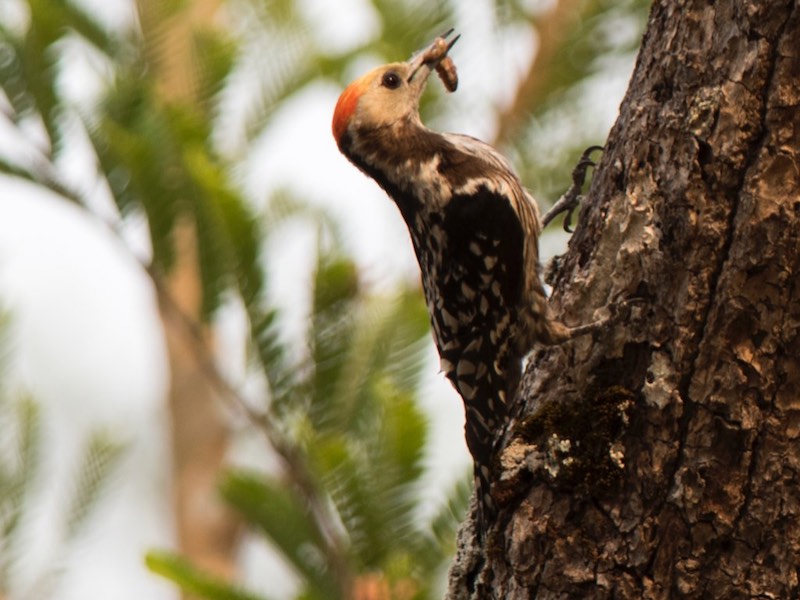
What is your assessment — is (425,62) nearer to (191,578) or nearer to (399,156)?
(399,156)

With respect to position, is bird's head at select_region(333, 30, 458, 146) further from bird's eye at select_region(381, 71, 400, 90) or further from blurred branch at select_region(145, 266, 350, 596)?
blurred branch at select_region(145, 266, 350, 596)

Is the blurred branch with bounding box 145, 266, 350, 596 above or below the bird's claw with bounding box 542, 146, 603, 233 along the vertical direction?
below

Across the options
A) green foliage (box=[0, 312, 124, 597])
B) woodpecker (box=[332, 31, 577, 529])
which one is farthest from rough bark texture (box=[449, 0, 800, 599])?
green foliage (box=[0, 312, 124, 597])

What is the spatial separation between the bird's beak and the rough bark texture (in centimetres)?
112

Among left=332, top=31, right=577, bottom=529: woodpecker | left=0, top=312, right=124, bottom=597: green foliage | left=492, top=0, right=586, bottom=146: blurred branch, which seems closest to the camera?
left=332, top=31, right=577, bottom=529: woodpecker

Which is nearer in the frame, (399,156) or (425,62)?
(399,156)

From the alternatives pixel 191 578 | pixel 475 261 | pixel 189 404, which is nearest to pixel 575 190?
pixel 475 261

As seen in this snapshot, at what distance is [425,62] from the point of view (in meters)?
3.60

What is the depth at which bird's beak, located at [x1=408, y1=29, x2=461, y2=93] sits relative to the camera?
11.7 feet

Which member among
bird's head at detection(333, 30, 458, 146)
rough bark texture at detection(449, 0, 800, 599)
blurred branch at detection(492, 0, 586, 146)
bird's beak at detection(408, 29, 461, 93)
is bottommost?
rough bark texture at detection(449, 0, 800, 599)

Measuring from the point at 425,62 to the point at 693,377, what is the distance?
1568mm

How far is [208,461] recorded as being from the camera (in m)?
5.97

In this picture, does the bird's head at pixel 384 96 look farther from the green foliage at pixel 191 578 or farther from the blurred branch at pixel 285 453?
the green foliage at pixel 191 578

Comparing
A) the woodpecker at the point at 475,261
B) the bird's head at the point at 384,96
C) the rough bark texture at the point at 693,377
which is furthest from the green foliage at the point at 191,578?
the bird's head at the point at 384,96
